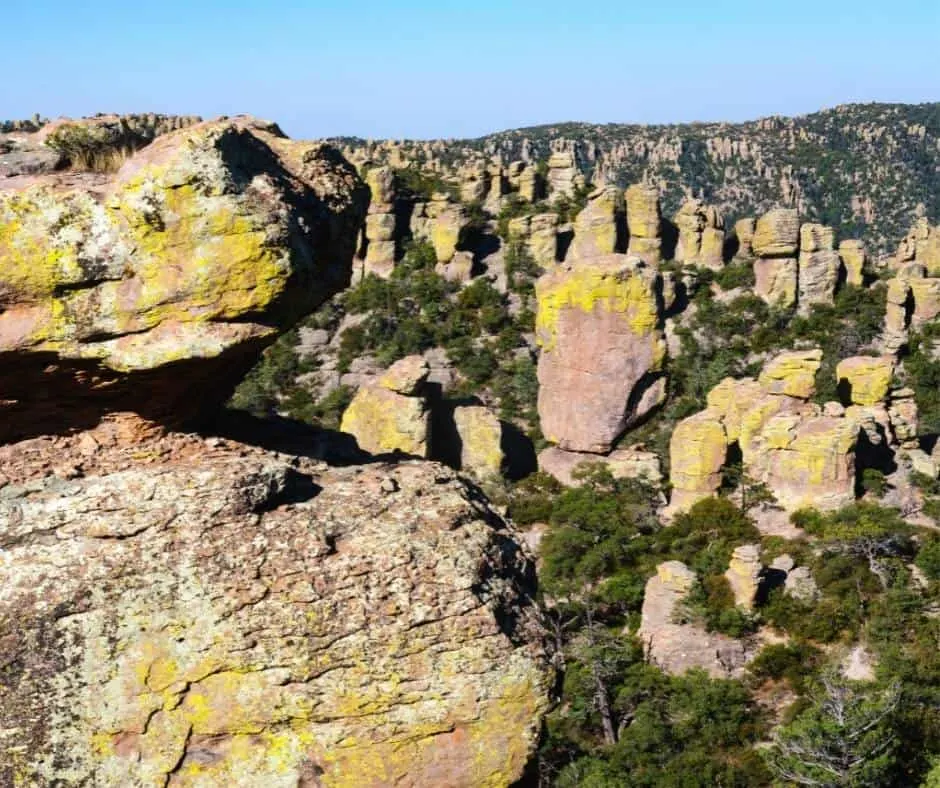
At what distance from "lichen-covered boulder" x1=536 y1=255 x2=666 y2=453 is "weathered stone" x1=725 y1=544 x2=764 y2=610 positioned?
7.43m

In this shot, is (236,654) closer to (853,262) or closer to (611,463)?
(611,463)

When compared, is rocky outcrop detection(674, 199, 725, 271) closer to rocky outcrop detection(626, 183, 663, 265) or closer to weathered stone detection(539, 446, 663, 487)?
rocky outcrop detection(626, 183, 663, 265)

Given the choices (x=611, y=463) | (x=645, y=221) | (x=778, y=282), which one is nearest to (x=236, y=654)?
(x=611, y=463)

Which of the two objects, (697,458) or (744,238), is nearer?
(697,458)

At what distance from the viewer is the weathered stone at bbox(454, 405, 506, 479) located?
92.7 ft

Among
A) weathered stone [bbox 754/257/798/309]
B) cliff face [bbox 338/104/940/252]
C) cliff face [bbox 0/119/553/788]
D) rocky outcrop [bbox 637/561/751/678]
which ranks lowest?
rocky outcrop [bbox 637/561/751/678]

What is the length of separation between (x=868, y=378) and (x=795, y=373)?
3935 mm

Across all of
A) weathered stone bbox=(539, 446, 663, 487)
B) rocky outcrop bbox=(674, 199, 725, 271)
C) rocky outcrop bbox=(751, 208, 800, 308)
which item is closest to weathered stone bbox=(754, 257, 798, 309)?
rocky outcrop bbox=(751, 208, 800, 308)

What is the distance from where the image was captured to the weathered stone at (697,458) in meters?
27.9

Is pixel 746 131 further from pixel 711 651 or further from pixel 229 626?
pixel 229 626

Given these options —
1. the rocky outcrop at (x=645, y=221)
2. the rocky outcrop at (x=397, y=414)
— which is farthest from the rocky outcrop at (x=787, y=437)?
the rocky outcrop at (x=645, y=221)

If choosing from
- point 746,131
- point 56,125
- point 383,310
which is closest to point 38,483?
point 56,125

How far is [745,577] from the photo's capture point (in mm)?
22375

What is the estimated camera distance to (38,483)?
19.8 ft
